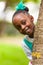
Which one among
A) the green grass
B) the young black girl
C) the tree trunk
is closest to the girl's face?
the young black girl

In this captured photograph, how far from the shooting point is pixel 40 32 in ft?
14.6

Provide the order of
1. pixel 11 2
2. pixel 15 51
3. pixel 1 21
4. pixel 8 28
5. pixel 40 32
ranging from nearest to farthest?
pixel 40 32
pixel 15 51
pixel 11 2
pixel 1 21
pixel 8 28

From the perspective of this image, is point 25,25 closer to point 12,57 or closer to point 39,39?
point 39,39

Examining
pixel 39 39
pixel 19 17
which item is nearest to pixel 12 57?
pixel 19 17

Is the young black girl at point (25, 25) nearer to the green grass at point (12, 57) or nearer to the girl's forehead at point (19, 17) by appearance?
the girl's forehead at point (19, 17)

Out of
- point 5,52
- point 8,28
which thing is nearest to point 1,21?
point 8,28

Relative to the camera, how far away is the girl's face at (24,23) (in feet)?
15.2

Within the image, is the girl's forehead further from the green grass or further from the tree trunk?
the green grass

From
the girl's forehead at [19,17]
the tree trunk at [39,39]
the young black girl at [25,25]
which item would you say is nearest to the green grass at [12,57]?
the young black girl at [25,25]

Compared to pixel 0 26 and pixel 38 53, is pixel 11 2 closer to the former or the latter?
pixel 0 26

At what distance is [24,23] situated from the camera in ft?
15.3

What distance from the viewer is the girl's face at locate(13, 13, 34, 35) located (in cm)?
463

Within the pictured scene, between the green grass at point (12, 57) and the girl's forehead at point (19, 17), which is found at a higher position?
the girl's forehead at point (19, 17)

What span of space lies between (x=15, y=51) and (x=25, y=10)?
33.6 feet
